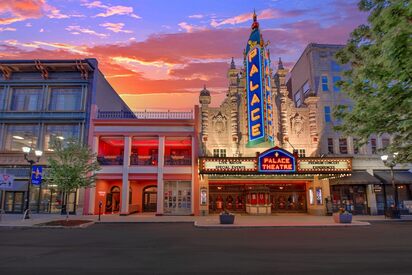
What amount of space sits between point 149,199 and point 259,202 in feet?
40.1

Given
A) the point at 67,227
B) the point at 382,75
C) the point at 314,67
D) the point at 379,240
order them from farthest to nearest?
the point at 314,67, the point at 67,227, the point at 379,240, the point at 382,75

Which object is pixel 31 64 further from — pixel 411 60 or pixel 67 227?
pixel 411 60

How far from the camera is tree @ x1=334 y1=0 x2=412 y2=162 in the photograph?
543cm

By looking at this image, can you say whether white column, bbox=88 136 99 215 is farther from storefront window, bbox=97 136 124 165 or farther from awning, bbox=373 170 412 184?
awning, bbox=373 170 412 184

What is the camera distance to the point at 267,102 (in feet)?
87.3

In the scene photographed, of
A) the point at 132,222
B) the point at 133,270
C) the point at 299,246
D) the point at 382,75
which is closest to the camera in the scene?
the point at 382,75

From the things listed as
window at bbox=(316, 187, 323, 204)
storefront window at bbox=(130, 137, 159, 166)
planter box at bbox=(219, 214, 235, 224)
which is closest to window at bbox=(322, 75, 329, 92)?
window at bbox=(316, 187, 323, 204)

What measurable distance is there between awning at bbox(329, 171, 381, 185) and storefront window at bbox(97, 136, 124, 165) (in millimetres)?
21336

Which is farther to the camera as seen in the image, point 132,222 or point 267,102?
point 267,102

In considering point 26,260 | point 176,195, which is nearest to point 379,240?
point 26,260

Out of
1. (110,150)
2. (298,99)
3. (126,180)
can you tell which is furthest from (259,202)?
(110,150)

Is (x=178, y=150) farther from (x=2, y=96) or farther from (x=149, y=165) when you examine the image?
(x=2, y=96)

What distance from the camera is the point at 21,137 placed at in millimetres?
29250

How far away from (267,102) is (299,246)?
1690cm
